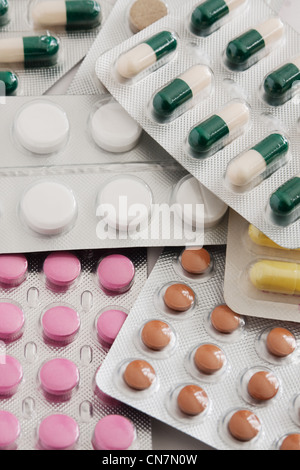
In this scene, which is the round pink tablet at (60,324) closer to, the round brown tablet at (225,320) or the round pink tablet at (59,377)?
the round pink tablet at (59,377)

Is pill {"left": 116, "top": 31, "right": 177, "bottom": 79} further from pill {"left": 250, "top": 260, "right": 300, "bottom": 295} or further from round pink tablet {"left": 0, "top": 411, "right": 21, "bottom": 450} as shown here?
round pink tablet {"left": 0, "top": 411, "right": 21, "bottom": 450}

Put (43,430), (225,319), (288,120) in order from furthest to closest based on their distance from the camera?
1. (288,120)
2. (225,319)
3. (43,430)

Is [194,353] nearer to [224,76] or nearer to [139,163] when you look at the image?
[139,163]

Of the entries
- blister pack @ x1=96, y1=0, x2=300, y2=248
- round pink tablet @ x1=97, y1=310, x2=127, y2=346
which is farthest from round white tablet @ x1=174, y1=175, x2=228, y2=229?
round pink tablet @ x1=97, y1=310, x2=127, y2=346

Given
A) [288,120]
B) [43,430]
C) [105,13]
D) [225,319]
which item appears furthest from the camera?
[105,13]

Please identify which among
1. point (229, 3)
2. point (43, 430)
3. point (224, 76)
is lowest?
point (43, 430)

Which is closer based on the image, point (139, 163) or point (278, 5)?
point (139, 163)

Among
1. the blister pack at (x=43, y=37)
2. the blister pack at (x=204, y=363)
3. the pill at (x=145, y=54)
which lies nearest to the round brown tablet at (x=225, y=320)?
the blister pack at (x=204, y=363)

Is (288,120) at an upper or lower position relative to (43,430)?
upper

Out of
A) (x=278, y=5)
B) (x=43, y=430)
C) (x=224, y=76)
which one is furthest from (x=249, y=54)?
(x=43, y=430)

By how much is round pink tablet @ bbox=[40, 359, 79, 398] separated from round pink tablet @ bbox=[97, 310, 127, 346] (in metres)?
0.08

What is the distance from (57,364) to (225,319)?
33 cm

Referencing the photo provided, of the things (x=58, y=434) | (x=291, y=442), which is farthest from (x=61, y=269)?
(x=291, y=442)

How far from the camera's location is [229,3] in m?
1.56
